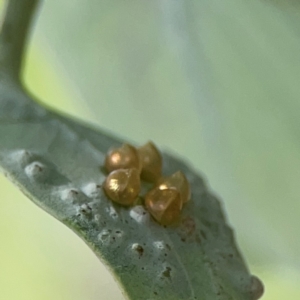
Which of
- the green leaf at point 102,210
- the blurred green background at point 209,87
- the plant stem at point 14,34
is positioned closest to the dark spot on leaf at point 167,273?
the green leaf at point 102,210

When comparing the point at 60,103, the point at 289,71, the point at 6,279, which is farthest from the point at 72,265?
the point at 60,103

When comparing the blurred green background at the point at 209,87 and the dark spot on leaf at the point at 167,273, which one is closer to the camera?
the dark spot on leaf at the point at 167,273

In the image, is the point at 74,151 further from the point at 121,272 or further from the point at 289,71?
the point at 289,71

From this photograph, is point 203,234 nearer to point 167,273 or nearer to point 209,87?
point 167,273

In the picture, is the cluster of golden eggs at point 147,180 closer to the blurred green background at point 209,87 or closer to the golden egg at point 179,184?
the golden egg at point 179,184

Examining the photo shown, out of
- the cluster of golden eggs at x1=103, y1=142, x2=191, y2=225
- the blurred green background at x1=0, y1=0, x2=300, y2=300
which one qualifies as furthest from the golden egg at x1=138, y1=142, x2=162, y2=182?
the blurred green background at x1=0, y1=0, x2=300, y2=300

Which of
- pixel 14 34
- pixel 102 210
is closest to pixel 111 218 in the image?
pixel 102 210

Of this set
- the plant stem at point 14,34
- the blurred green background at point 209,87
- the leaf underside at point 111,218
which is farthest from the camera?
the blurred green background at point 209,87

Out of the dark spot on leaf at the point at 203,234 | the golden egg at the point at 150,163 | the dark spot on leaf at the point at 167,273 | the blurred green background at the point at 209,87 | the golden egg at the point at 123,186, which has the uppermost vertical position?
the golden egg at the point at 123,186
